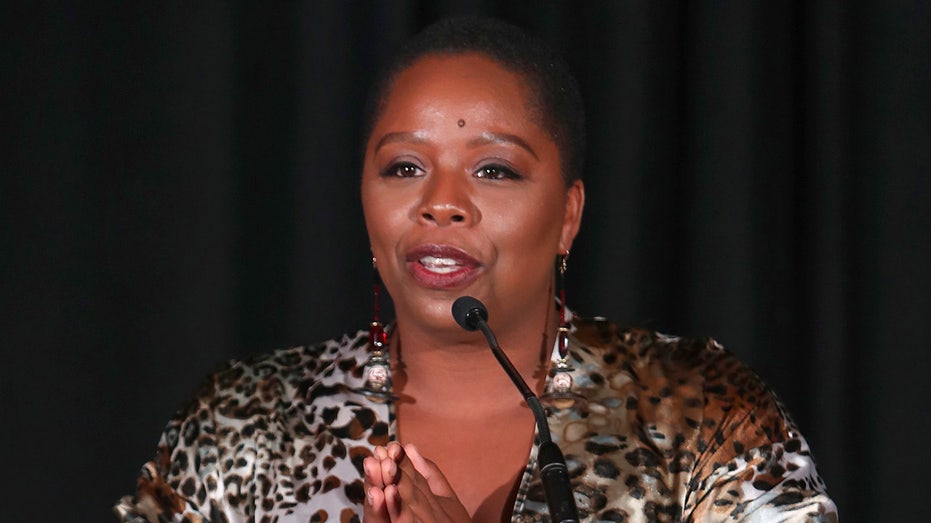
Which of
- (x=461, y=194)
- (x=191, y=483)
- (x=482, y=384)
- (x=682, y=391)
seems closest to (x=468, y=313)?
(x=461, y=194)

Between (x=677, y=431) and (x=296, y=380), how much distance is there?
2.22 ft

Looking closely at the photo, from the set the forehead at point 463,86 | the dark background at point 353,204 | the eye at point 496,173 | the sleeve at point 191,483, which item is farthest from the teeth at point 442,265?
the dark background at point 353,204

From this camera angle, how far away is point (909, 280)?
9.82 feet

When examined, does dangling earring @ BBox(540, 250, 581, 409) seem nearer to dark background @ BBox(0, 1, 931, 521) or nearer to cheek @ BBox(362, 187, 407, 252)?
cheek @ BBox(362, 187, 407, 252)

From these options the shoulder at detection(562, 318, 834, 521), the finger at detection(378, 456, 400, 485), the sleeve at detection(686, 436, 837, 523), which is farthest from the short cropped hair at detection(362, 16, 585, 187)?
the finger at detection(378, 456, 400, 485)

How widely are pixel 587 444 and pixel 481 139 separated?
0.53 metres

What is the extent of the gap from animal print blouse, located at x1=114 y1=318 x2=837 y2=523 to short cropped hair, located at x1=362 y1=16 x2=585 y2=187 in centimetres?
34

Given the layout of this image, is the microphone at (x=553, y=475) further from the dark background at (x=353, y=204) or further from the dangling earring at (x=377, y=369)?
the dark background at (x=353, y=204)

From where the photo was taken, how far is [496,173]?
218 centimetres

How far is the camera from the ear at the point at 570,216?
2.34 metres

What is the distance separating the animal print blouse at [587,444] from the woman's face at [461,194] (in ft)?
0.65

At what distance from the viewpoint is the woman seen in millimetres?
2131

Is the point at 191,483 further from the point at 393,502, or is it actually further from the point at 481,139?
the point at 481,139

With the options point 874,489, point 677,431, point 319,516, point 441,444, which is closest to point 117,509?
point 319,516
